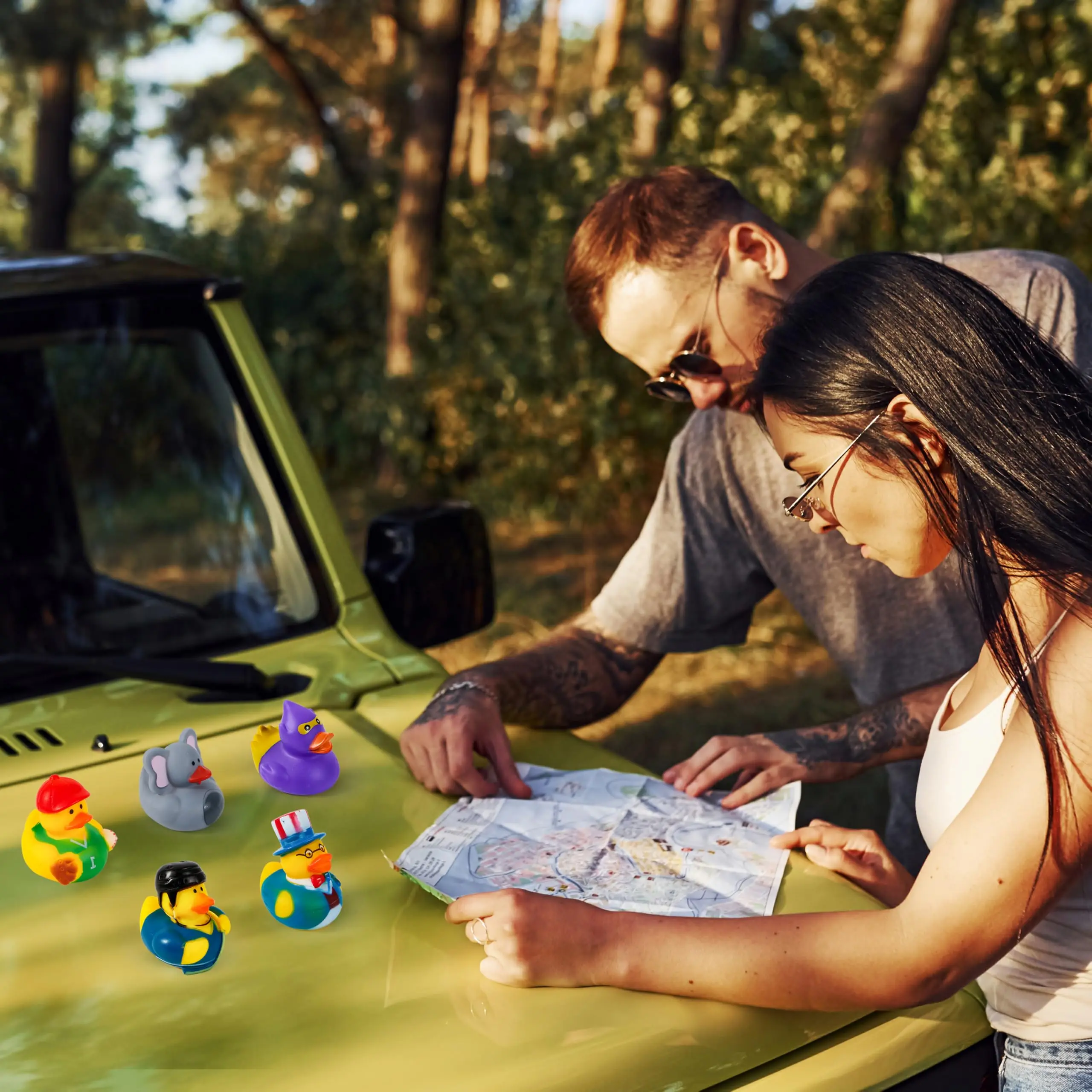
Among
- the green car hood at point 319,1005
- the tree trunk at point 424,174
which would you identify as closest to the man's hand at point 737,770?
the green car hood at point 319,1005

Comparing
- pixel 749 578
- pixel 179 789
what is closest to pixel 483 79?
pixel 749 578

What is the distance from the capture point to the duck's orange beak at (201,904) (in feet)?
4.78

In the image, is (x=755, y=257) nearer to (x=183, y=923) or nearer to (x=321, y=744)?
(x=321, y=744)

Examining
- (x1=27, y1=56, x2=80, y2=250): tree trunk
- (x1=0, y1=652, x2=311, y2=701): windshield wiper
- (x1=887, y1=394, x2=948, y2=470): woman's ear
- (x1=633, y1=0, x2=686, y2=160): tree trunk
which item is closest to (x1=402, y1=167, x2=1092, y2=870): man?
(x1=0, y1=652, x2=311, y2=701): windshield wiper

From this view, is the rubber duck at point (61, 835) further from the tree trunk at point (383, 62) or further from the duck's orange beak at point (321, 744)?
the tree trunk at point (383, 62)

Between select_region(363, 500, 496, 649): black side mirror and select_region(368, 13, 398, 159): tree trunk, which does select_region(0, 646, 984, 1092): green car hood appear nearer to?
select_region(363, 500, 496, 649): black side mirror

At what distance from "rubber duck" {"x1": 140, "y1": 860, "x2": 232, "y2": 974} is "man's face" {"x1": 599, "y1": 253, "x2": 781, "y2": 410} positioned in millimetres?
1326

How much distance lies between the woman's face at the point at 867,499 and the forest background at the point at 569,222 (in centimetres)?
359

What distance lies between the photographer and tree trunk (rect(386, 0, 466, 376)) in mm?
8812

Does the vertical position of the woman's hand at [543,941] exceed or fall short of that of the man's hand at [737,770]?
it exceeds it

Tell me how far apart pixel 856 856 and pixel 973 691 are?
34 cm

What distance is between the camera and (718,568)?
9.09 feet

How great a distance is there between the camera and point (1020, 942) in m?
1.54

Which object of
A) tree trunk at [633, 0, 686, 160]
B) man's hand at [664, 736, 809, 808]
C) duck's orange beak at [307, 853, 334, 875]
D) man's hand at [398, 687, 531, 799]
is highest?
tree trunk at [633, 0, 686, 160]
